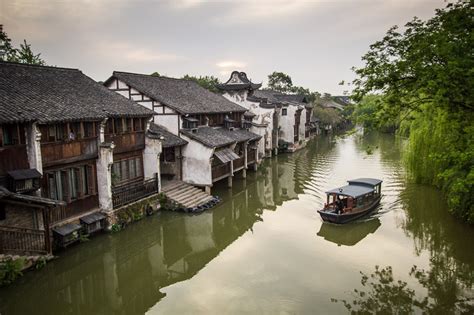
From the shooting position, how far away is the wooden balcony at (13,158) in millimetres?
13555

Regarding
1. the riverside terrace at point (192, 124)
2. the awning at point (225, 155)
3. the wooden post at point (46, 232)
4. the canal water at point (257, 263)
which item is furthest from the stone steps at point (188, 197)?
the wooden post at point (46, 232)

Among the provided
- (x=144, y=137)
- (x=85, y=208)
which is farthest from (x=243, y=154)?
(x=85, y=208)

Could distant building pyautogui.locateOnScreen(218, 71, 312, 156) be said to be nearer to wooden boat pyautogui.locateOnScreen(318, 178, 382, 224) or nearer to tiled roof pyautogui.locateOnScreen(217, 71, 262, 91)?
Result: tiled roof pyautogui.locateOnScreen(217, 71, 262, 91)

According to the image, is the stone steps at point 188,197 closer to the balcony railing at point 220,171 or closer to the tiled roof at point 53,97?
the balcony railing at point 220,171

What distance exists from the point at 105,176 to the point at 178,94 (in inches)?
527

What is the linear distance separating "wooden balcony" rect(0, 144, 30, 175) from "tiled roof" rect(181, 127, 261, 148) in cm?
1203

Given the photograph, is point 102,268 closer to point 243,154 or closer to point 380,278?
point 380,278

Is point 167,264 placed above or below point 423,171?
below

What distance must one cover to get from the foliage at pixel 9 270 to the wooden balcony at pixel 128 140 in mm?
7884

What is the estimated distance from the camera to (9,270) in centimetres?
1290

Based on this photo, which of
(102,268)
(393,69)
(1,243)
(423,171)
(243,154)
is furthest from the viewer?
(243,154)

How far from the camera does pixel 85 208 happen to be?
17.7 m

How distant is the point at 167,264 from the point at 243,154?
17.2 m

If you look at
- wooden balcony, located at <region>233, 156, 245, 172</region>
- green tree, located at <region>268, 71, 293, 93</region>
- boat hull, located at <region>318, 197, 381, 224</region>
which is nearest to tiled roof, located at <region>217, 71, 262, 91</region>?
wooden balcony, located at <region>233, 156, 245, 172</region>
